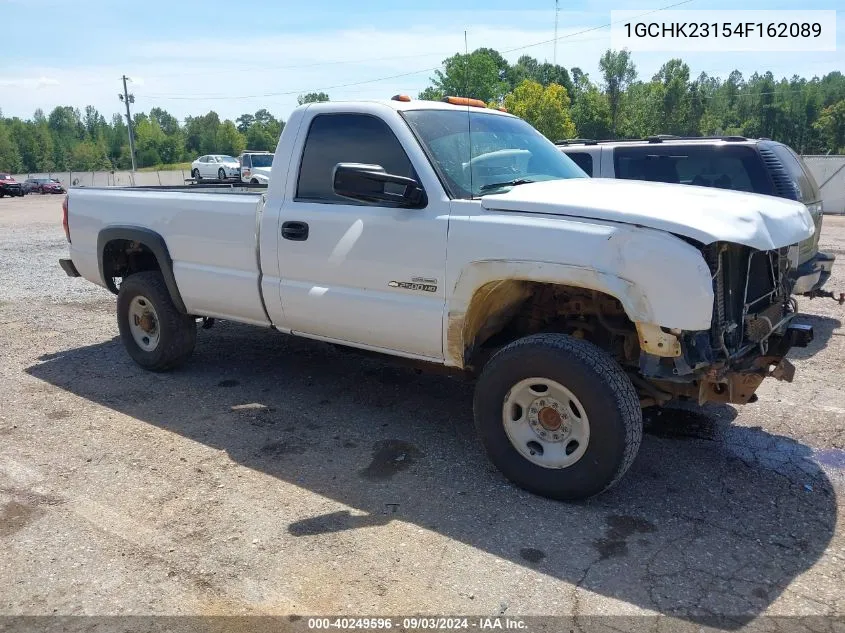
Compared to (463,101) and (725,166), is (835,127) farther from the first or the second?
(463,101)

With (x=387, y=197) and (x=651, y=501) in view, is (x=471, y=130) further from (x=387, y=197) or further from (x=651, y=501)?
(x=651, y=501)

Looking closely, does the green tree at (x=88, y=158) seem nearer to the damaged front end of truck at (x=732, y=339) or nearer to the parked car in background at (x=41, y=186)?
the parked car in background at (x=41, y=186)

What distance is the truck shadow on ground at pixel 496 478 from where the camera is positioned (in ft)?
10.3

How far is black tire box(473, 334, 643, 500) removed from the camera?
11.3 ft

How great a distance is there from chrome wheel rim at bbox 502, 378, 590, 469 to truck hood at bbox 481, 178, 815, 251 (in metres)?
0.90

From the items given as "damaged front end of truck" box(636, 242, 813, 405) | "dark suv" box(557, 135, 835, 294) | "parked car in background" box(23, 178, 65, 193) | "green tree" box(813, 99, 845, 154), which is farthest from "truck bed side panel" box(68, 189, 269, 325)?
"green tree" box(813, 99, 845, 154)

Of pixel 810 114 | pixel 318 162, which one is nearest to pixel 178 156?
pixel 810 114

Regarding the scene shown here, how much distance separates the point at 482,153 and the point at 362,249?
3.13 ft

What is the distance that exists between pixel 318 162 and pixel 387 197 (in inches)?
33.4

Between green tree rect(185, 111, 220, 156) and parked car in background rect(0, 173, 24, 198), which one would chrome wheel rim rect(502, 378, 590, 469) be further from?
green tree rect(185, 111, 220, 156)

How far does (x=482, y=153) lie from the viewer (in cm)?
436

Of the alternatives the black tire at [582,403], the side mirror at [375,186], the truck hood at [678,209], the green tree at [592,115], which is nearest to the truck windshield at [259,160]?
the side mirror at [375,186]

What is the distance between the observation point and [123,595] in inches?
119

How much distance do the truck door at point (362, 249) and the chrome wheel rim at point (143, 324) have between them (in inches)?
69.3
